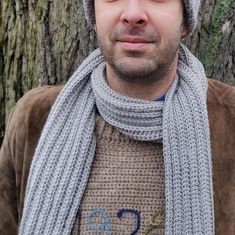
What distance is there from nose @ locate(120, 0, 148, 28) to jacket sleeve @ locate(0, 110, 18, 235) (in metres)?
0.60

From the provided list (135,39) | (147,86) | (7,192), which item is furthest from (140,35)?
(7,192)

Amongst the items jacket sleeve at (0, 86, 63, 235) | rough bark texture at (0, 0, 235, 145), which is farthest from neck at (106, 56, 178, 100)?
rough bark texture at (0, 0, 235, 145)

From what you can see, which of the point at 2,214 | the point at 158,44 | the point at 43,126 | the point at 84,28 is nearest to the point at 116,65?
the point at 158,44

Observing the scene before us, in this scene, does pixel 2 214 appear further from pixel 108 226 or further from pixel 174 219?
pixel 174 219

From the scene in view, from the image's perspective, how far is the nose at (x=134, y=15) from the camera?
2105 mm

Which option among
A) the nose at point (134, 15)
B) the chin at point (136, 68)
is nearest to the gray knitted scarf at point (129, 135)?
the chin at point (136, 68)

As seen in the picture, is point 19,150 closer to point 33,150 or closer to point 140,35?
point 33,150

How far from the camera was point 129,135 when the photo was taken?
7.29 ft

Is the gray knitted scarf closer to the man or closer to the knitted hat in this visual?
the man

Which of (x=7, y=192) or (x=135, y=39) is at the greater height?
(x=135, y=39)

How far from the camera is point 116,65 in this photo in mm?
2174

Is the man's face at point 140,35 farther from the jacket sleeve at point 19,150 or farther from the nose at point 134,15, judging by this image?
the jacket sleeve at point 19,150

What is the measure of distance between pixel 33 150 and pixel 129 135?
1.20ft

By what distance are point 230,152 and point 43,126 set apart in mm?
650
